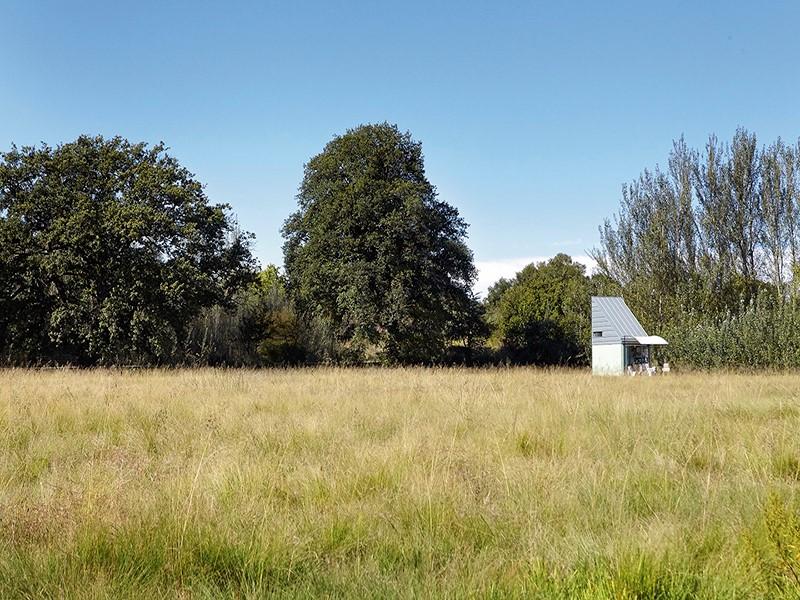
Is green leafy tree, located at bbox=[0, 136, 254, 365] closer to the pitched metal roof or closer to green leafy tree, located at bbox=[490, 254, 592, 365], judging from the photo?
the pitched metal roof

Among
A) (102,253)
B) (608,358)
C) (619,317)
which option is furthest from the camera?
(619,317)

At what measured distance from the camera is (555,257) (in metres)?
61.2

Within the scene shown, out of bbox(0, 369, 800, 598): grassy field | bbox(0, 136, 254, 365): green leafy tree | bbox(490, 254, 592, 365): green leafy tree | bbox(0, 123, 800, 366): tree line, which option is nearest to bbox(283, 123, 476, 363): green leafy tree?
bbox(0, 123, 800, 366): tree line

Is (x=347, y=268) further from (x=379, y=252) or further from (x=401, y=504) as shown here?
(x=401, y=504)

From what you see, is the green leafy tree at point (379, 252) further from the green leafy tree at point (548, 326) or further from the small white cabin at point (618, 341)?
the green leafy tree at point (548, 326)

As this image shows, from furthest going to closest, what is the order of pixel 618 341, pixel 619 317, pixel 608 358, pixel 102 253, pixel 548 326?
pixel 548 326
pixel 619 317
pixel 608 358
pixel 618 341
pixel 102 253

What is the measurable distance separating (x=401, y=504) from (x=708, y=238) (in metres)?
32.2

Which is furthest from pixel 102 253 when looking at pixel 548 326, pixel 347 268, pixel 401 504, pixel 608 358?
pixel 548 326

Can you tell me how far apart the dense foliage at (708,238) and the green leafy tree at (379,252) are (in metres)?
9.52

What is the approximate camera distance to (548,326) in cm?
3653

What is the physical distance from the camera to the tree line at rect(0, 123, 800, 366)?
21.8 m

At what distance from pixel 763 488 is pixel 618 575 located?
1988 mm

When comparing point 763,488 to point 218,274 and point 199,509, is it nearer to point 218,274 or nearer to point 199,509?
point 199,509

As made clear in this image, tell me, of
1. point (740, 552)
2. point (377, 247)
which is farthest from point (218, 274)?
point (740, 552)
